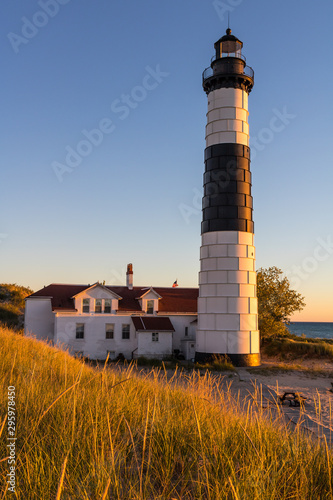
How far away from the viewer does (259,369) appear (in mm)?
23828

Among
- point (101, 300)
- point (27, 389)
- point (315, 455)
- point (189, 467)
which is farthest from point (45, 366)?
point (101, 300)

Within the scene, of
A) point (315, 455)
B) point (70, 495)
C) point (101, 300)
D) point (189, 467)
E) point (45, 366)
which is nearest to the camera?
point (70, 495)

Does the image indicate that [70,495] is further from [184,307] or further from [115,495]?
[184,307]

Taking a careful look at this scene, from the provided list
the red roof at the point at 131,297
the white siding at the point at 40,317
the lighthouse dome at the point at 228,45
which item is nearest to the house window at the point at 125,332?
the red roof at the point at 131,297

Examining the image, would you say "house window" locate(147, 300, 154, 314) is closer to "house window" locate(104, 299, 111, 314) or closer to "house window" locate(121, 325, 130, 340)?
"house window" locate(121, 325, 130, 340)

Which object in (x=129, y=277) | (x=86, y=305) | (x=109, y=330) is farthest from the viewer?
(x=129, y=277)

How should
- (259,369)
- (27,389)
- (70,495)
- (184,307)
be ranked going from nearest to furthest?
1. (70,495)
2. (27,389)
3. (259,369)
4. (184,307)

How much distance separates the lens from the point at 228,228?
83.7 ft

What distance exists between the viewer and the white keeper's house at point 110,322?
1162 inches

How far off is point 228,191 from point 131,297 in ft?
40.4

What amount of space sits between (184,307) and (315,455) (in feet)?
94.4

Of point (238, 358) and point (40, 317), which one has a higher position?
point (40, 317)

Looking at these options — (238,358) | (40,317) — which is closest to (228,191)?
(238,358)

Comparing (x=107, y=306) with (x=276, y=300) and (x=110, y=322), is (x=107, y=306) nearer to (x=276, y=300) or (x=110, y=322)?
(x=110, y=322)
